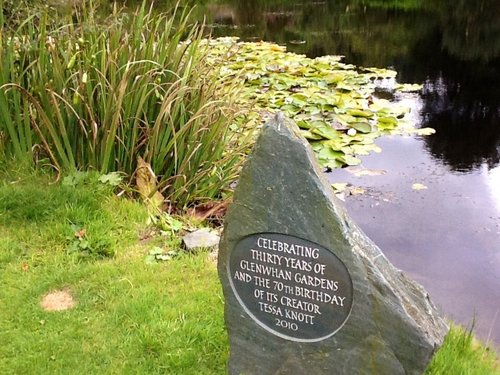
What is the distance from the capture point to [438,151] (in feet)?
25.6

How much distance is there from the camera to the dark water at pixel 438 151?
5059 millimetres

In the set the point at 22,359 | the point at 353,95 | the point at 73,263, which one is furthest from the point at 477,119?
the point at 22,359

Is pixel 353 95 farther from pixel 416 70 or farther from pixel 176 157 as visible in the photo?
pixel 176 157

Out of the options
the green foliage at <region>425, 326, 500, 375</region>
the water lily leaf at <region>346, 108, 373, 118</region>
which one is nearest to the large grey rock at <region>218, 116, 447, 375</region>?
the green foliage at <region>425, 326, 500, 375</region>

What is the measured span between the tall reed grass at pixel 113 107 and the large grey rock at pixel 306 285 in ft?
7.67

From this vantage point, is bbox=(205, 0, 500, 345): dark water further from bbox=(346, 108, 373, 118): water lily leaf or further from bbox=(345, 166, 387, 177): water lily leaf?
bbox=(346, 108, 373, 118): water lily leaf

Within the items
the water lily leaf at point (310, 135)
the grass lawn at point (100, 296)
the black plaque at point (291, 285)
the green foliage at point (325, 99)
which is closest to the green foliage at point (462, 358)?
the grass lawn at point (100, 296)

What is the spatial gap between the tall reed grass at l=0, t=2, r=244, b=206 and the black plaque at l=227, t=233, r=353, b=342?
2.35 m

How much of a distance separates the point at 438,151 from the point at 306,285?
5.68 metres

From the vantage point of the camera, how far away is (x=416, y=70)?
11672 millimetres

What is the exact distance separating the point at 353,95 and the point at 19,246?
6.30m

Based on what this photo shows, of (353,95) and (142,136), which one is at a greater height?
(142,136)

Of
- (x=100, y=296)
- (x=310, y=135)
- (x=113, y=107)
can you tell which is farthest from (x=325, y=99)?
(x=100, y=296)

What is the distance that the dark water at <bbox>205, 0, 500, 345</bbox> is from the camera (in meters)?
5.06
